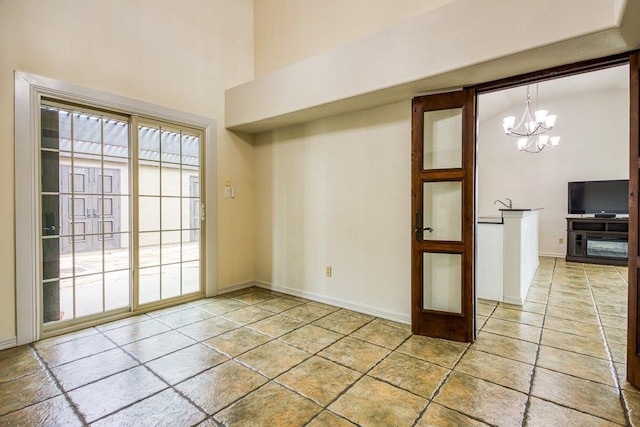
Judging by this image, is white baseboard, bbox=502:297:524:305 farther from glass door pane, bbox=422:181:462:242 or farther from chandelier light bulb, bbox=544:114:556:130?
chandelier light bulb, bbox=544:114:556:130

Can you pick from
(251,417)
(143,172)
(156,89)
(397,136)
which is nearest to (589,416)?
(251,417)

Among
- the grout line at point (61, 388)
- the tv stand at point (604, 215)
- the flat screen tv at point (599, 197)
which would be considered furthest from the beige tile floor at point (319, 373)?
the flat screen tv at point (599, 197)

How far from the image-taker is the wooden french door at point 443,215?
2.71 m

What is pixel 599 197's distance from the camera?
6387mm

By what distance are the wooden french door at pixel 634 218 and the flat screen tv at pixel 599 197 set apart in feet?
18.6

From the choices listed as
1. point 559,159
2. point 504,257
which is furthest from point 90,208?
point 559,159

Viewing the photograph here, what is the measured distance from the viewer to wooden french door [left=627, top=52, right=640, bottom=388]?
1991 millimetres

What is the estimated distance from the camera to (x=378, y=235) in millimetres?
3361

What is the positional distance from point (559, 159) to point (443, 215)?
5.93 metres

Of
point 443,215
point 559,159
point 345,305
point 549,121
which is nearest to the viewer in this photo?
point 443,215

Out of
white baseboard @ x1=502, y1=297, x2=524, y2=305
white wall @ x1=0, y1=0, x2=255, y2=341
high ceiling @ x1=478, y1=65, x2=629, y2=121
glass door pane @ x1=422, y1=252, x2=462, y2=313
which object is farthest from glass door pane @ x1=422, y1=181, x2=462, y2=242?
high ceiling @ x1=478, y1=65, x2=629, y2=121

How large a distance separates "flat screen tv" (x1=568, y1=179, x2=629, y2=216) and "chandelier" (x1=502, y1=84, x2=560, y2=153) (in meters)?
1.09

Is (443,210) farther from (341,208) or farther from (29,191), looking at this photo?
(29,191)

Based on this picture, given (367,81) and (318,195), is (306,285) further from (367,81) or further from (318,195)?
(367,81)
